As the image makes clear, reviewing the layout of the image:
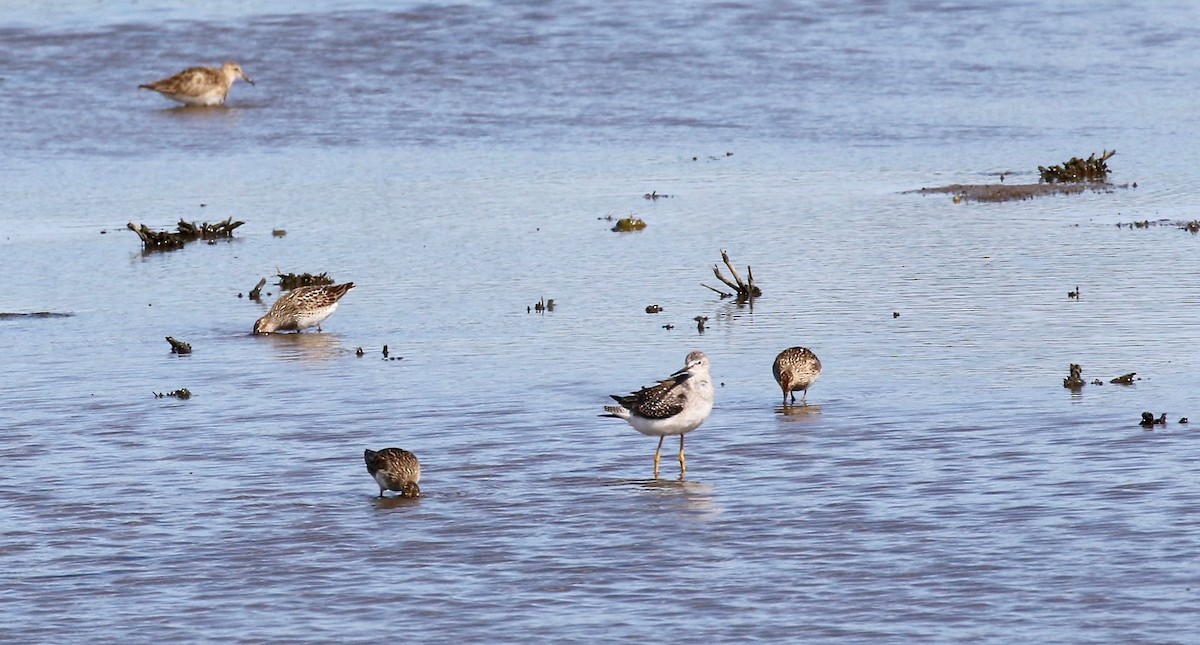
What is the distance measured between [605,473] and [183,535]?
3124 millimetres

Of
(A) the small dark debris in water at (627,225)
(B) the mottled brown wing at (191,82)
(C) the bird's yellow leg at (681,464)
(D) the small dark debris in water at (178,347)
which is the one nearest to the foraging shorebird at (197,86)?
(B) the mottled brown wing at (191,82)

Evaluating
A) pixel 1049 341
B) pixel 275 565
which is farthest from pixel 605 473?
pixel 1049 341

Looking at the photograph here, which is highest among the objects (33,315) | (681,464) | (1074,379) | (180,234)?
(180,234)

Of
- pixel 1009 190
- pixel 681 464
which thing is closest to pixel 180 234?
pixel 1009 190

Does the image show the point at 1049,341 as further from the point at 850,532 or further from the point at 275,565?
the point at 275,565

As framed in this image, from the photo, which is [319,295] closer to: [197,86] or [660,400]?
[660,400]

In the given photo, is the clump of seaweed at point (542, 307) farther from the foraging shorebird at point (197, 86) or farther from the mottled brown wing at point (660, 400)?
the foraging shorebird at point (197, 86)

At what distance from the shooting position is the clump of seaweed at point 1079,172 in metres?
26.0

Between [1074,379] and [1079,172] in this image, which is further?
[1079,172]

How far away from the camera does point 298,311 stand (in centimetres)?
1911

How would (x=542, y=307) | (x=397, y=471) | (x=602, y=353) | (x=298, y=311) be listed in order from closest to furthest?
(x=397, y=471), (x=602, y=353), (x=298, y=311), (x=542, y=307)

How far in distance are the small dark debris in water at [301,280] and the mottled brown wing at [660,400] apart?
298 inches

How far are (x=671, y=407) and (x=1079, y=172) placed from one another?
1397cm

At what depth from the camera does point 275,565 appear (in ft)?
38.2
